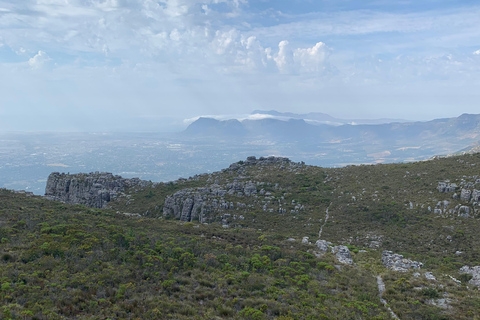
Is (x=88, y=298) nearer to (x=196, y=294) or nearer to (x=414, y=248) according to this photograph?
(x=196, y=294)

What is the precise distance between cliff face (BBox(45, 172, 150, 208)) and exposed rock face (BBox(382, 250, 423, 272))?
1875 inches

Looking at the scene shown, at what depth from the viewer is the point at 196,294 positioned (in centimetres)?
A: 1561

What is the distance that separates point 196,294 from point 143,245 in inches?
322

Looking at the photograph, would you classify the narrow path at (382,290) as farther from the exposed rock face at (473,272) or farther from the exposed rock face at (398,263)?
the exposed rock face at (473,272)

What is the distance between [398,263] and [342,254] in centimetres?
445

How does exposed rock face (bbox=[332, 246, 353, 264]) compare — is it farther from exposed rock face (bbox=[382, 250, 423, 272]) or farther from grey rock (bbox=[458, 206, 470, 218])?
grey rock (bbox=[458, 206, 470, 218])

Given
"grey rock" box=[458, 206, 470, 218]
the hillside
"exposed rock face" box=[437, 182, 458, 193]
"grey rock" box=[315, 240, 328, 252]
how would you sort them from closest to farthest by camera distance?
the hillside → "grey rock" box=[315, 240, 328, 252] → "grey rock" box=[458, 206, 470, 218] → "exposed rock face" box=[437, 182, 458, 193]

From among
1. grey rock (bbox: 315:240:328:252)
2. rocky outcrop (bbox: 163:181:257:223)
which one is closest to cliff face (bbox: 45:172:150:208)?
rocky outcrop (bbox: 163:181:257:223)

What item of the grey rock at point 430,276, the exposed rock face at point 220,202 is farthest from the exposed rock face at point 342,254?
the exposed rock face at point 220,202

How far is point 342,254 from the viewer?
26297 mm

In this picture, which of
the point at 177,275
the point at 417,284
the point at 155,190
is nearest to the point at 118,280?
the point at 177,275

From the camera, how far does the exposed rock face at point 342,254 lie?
24.9 m

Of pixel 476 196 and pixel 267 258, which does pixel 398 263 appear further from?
pixel 476 196

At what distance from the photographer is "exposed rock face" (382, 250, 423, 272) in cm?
2344
